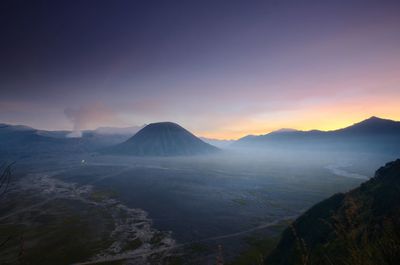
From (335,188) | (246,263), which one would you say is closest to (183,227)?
(246,263)

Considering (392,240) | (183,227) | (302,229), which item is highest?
(392,240)

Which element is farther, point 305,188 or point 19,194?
point 305,188

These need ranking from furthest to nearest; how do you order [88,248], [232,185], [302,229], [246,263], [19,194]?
1. [232,185]
2. [19,194]
3. [88,248]
4. [246,263]
5. [302,229]

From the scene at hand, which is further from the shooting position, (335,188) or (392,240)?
(335,188)

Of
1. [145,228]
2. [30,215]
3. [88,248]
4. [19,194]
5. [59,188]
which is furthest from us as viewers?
[59,188]

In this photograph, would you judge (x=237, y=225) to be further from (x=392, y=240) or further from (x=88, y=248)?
(x=392, y=240)

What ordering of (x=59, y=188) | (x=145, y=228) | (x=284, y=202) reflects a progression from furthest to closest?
1. (x=59, y=188)
2. (x=284, y=202)
3. (x=145, y=228)

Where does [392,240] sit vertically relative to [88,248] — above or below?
above

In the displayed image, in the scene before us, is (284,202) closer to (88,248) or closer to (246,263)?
(246,263)

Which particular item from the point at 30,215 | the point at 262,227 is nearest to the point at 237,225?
the point at 262,227
